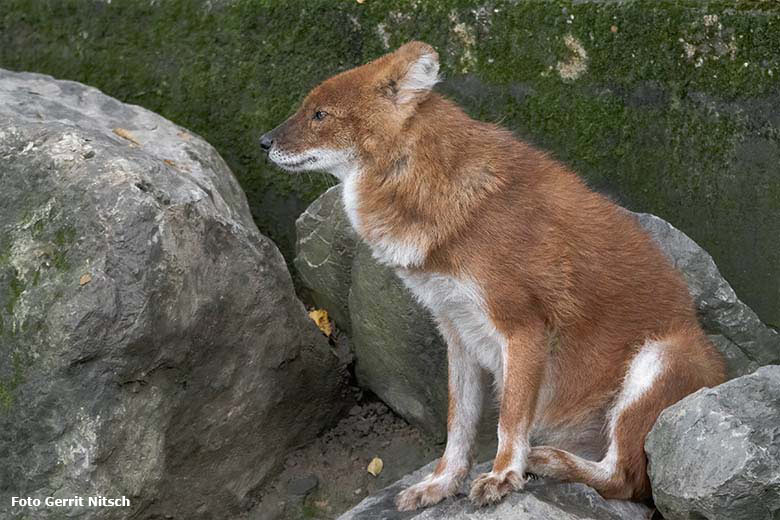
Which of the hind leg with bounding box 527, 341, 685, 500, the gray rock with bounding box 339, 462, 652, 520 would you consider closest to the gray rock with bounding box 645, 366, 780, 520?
the hind leg with bounding box 527, 341, 685, 500

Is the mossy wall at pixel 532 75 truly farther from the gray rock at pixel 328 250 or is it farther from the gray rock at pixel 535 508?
the gray rock at pixel 535 508

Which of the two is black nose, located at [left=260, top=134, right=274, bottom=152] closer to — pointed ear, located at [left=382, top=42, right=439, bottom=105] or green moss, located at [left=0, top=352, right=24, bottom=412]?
pointed ear, located at [left=382, top=42, right=439, bottom=105]

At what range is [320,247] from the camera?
27.7 feet

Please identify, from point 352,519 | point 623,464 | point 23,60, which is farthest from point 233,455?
point 23,60

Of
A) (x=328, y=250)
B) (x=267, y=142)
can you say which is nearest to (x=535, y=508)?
(x=267, y=142)

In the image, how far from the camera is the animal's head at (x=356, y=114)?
666cm

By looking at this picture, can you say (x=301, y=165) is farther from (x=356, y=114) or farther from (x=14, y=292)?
(x=14, y=292)

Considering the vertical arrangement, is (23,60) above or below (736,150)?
below

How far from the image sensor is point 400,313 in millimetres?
7848

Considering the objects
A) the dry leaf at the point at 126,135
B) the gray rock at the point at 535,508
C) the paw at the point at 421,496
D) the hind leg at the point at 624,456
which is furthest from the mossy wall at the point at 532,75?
the paw at the point at 421,496

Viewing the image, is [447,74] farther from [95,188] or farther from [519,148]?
[95,188]

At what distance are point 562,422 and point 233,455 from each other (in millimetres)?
2154

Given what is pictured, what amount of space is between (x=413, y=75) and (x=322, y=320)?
277cm

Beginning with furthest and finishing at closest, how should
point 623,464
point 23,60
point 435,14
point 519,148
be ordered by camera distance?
1. point 23,60
2. point 435,14
3. point 519,148
4. point 623,464
